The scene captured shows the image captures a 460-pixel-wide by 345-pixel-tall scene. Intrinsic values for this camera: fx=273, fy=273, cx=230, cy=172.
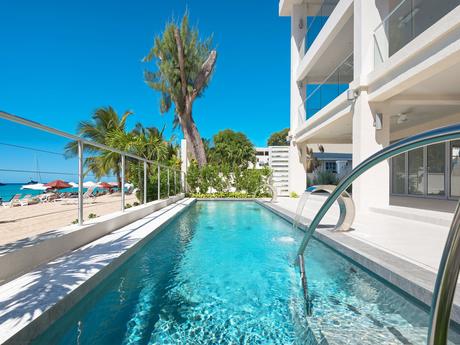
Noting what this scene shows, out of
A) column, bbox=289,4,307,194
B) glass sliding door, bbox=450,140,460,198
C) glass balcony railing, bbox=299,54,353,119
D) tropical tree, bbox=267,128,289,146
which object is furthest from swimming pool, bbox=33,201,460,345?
tropical tree, bbox=267,128,289,146

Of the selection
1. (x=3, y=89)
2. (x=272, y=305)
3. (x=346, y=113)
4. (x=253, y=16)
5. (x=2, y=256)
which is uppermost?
(x=253, y=16)

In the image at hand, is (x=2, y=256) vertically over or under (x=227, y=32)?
under

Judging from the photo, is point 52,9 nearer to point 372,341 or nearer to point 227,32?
point 227,32

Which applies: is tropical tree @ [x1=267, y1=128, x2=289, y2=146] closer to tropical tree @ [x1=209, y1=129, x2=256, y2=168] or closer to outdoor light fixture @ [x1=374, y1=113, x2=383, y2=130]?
tropical tree @ [x1=209, y1=129, x2=256, y2=168]

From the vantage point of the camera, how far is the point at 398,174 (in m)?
12.3

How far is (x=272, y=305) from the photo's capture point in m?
2.62

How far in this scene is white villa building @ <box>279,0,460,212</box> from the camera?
17.7 ft

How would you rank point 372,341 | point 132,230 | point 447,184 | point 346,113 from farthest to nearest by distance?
point 447,184
point 346,113
point 132,230
point 372,341

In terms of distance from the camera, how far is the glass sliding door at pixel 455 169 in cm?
880

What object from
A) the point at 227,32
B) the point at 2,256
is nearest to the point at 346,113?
the point at 2,256

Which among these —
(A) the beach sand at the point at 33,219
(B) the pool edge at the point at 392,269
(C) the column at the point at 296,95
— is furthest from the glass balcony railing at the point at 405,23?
(A) the beach sand at the point at 33,219

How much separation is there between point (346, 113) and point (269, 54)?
22.3m

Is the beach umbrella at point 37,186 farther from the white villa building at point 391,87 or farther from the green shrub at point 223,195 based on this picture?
the green shrub at point 223,195

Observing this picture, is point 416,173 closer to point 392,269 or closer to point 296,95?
point 296,95
